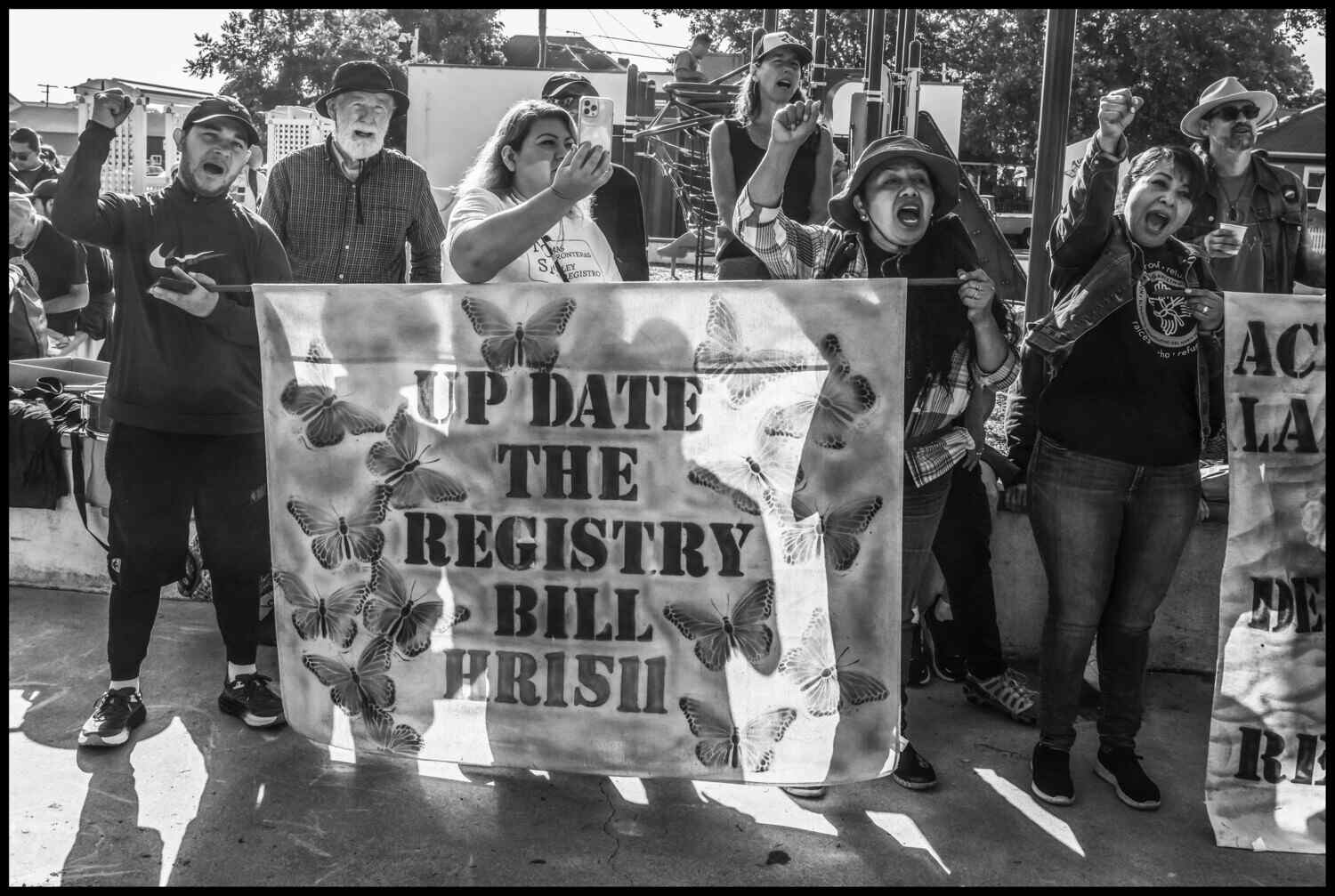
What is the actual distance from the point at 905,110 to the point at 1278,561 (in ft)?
15.3

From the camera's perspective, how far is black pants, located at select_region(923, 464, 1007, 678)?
4090mm

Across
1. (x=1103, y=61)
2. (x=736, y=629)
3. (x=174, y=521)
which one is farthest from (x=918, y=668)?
(x=1103, y=61)

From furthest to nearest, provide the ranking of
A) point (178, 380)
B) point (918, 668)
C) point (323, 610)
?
1. point (918, 668)
2. point (178, 380)
3. point (323, 610)

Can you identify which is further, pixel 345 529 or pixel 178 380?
pixel 178 380

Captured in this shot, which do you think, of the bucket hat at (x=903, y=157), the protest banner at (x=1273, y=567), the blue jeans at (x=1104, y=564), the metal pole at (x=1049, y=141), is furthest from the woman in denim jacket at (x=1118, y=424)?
the metal pole at (x=1049, y=141)

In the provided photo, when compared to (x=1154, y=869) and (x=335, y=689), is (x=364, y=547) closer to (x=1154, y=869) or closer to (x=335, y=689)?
(x=335, y=689)

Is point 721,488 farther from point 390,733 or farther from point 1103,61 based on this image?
point 1103,61

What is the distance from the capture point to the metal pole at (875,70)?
7.09m

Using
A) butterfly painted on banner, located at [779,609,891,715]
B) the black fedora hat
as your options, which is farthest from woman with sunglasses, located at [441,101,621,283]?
the black fedora hat

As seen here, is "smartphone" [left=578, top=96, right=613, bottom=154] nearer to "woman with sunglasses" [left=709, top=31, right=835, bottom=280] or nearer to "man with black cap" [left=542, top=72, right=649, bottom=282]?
"man with black cap" [left=542, top=72, right=649, bottom=282]

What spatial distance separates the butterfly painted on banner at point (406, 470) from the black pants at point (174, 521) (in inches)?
29.0

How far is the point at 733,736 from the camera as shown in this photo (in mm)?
3119

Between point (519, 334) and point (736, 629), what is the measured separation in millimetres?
923

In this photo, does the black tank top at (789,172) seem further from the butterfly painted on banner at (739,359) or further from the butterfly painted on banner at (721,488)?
the butterfly painted on banner at (721,488)
